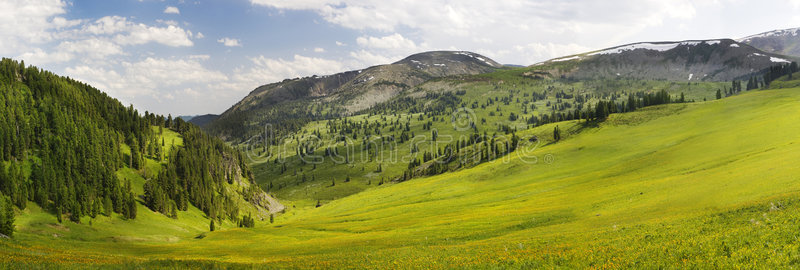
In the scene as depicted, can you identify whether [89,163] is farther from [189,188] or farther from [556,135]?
[556,135]

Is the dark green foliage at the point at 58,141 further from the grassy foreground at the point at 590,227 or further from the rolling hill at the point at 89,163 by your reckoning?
the grassy foreground at the point at 590,227

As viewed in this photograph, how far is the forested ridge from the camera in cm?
10044

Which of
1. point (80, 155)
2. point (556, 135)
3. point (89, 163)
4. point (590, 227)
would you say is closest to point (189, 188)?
point (80, 155)

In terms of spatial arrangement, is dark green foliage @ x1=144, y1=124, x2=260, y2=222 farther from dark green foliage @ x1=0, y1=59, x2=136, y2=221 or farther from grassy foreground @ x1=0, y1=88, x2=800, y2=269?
grassy foreground @ x1=0, y1=88, x2=800, y2=269

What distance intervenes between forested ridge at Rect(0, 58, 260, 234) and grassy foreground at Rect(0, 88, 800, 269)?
1393 cm

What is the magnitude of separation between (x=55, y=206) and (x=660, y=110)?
241m

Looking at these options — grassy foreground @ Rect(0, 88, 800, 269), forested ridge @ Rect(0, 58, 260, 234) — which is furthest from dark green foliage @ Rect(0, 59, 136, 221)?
grassy foreground @ Rect(0, 88, 800, 269)

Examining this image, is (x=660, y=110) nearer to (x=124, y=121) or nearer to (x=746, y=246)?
(x=746, y=246)

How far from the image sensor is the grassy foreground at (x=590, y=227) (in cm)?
2350

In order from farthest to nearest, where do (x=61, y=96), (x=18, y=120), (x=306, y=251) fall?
(x=61, y=96) → (x=18, y=120) → (x=306, y=251)

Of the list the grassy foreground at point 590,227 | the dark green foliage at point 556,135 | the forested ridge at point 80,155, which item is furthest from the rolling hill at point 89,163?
the dark green foliage at point 556,135

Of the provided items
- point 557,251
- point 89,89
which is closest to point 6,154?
point 89,89

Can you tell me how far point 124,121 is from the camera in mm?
175000

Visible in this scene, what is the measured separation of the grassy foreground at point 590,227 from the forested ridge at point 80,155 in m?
13.9
